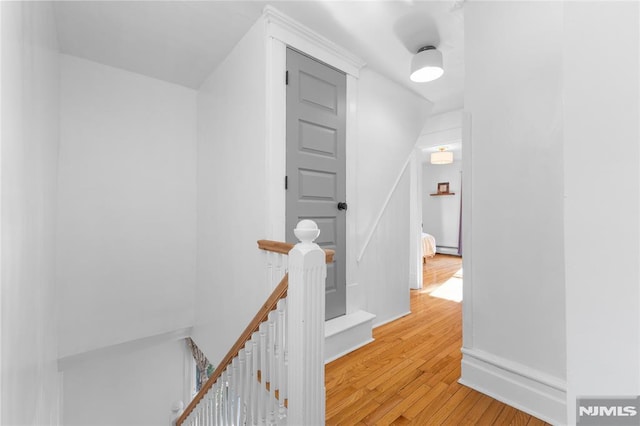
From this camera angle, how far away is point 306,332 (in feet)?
3.65

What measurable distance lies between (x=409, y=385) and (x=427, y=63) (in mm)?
2459

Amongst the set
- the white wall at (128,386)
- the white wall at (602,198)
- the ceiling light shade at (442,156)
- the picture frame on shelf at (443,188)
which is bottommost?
the white wall at (128,386)

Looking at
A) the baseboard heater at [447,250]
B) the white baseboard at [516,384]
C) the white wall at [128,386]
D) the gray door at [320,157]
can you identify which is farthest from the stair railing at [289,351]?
the baseboard heater at [447,250]

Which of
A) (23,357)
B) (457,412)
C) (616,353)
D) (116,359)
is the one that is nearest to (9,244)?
(23,357)

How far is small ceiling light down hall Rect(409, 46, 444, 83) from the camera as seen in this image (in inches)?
90.1

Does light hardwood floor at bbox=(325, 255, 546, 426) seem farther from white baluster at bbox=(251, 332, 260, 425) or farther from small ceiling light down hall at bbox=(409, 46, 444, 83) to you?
small ceiling light down hall at bbox=(409, 46, 444, 83)

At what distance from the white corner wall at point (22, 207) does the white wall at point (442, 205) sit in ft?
24.5

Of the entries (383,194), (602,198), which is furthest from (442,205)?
(602,198)

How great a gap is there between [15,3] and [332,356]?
2.42 metres

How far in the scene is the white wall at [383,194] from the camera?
103 inches

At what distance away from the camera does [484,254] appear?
1655mm

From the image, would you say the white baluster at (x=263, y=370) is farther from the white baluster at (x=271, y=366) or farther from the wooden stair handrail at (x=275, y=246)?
the wooden stair handrail at (x=275, y=246)

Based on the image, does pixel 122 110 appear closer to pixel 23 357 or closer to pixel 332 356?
pixel 23 357

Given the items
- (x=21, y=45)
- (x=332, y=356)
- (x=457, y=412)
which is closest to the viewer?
(x=21, y=45)
